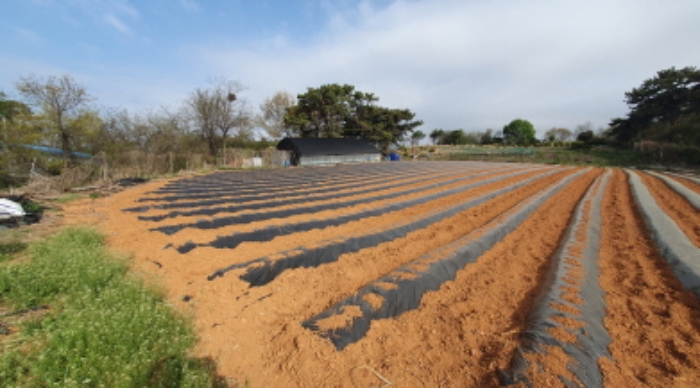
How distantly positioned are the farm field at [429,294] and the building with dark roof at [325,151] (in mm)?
18044

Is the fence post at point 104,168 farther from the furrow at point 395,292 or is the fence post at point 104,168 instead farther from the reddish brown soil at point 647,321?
the reddish brown soil at point 647,321

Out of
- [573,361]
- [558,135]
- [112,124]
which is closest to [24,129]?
[112,124]

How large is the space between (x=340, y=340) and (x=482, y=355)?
1.18 meters

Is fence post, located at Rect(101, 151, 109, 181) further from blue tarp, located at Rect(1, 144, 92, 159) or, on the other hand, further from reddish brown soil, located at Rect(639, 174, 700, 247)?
reddish brown soil, located at Rect(639, 174, 700, 247)

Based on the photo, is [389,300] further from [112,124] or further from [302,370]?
[112,124]

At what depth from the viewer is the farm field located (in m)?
2.10

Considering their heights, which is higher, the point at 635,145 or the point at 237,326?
the point at 635,145

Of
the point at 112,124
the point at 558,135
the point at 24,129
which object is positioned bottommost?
the point at 24,129

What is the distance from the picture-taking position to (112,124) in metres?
17.6

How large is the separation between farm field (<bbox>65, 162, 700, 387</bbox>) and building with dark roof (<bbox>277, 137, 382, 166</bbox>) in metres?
18.0

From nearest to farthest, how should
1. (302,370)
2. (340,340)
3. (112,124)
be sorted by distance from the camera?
1. (302,370)
2. (340,340)
3. (112,124)

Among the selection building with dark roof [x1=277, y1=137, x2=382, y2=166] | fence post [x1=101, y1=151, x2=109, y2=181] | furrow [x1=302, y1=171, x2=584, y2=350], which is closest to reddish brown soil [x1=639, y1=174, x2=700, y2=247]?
furrow [x1=302, y1=171, x2=584, y2=350]

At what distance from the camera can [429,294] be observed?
10.2 ft

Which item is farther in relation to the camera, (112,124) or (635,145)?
(635,145)
